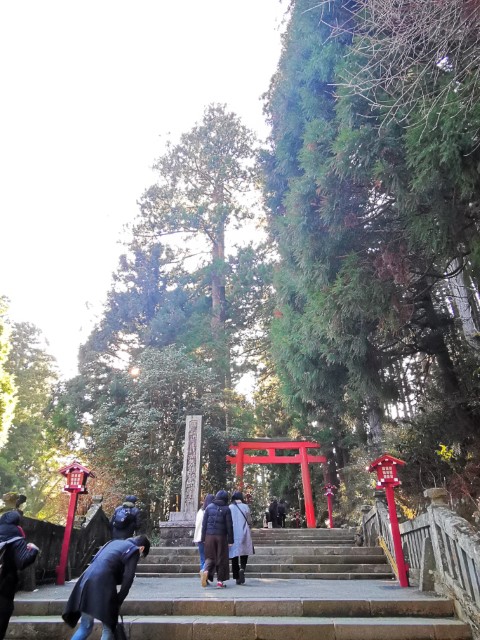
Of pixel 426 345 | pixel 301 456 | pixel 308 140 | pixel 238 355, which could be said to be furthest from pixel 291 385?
pixel 238 355

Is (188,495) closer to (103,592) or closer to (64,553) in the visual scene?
(64,553)

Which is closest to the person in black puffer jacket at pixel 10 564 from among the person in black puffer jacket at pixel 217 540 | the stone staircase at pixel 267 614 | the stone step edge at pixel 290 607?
the stone staircase at pixel 267 614

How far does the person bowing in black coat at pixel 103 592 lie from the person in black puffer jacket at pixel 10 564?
21.1 inches

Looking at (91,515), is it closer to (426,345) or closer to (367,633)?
(367,633)

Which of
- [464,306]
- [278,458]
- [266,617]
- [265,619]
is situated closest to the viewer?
[265,619]

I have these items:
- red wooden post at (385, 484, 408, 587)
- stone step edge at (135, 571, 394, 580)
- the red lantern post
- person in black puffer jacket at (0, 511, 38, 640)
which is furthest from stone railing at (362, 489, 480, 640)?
the red lantern post

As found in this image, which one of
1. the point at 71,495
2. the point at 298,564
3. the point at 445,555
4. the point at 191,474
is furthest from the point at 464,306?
the point at 71,495

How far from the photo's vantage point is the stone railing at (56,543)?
6.02m

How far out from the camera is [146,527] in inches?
496

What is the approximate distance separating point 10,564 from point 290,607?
8.39 feet

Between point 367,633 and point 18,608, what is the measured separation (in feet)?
11.2

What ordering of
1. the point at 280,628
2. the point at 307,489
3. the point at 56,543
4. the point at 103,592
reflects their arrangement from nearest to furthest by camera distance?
the point at 103,592 < the point at 280,628 < the point at 56,543 < the point at 307,489

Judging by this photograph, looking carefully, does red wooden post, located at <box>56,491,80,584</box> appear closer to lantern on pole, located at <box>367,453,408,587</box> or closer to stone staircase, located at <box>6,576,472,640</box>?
stone staircase, located at <box>6,576,472,640</box>

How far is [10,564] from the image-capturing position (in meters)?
3.25
